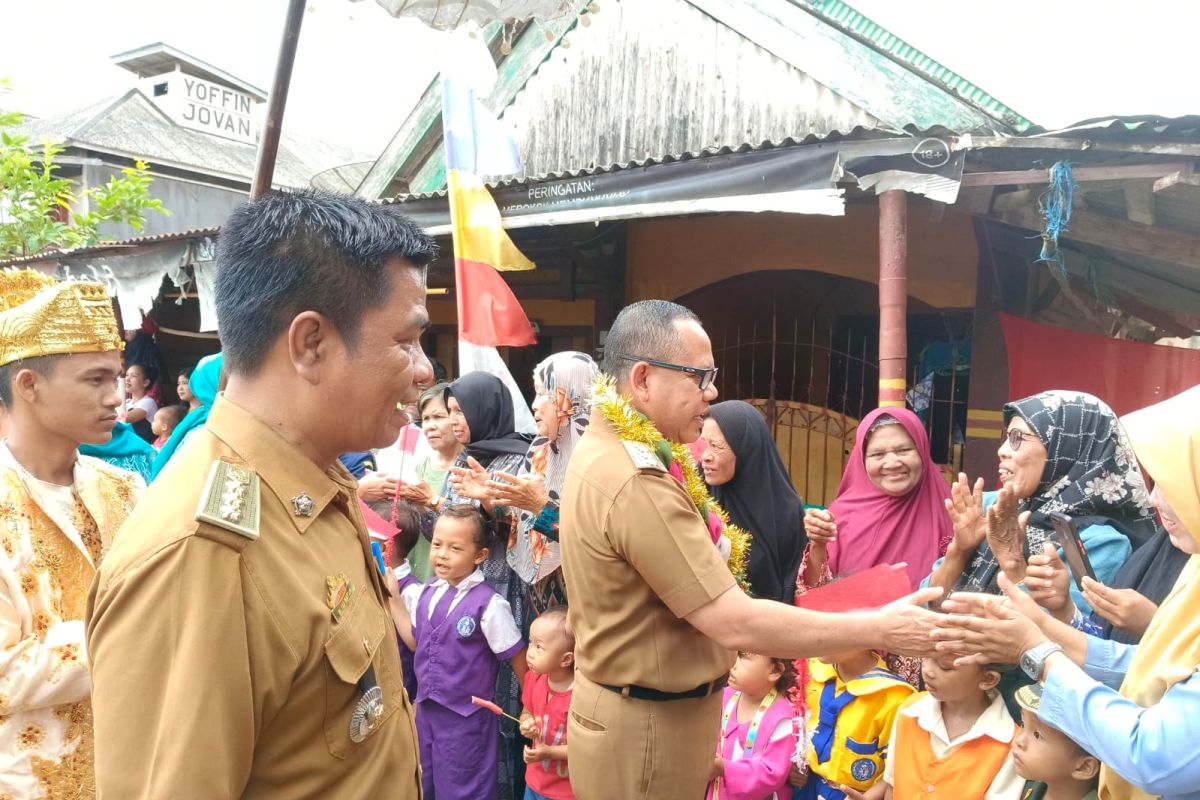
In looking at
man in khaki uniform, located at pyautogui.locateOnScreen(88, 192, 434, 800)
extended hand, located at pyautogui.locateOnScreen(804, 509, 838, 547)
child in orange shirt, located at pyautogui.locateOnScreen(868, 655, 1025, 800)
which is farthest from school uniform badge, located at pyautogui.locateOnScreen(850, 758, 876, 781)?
man in khaki uniform, located at pyautogui.locateOnScreen(88, 192, 434, 800)

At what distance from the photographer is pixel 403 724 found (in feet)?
4.44

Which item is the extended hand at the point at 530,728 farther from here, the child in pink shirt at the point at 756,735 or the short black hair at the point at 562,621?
the child in pink shirt at the point at 756,735

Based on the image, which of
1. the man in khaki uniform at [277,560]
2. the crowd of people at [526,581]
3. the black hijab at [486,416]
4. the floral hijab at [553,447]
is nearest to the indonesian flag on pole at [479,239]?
the black hijab at [486,416]

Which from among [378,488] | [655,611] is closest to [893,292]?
[655,611]

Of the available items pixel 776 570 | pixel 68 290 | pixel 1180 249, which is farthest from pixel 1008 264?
pixel 68 290

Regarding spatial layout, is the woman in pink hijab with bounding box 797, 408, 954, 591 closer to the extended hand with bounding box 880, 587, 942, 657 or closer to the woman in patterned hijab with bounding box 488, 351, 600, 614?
the woman in patterned hijab with bounding box 488, 351, 600, 614

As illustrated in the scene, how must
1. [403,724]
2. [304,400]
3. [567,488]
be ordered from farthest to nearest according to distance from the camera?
[567,488] → [403,724] → [304,400]

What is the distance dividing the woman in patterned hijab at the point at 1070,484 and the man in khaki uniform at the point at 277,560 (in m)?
2.15

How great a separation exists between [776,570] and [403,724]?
2.46 m

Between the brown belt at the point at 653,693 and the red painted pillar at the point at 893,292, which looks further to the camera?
the red painted pillar at the point at 893,292

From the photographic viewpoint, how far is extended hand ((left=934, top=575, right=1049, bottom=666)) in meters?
1.96

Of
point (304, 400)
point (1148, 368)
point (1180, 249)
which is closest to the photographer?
point (304, 400)

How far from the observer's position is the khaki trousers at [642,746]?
226 centimetres

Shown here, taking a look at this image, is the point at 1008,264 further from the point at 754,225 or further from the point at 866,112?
the point at 754,225
